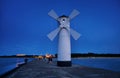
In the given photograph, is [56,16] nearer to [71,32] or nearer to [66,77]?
[71,32]

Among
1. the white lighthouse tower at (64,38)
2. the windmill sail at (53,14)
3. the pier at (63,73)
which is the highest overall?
the windmill sail at (53,14)

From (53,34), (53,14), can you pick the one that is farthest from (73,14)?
(53,34)

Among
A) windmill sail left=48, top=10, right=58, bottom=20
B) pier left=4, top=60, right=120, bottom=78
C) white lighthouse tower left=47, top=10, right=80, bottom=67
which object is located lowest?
pier left=4, top=60, right=120, bottom=78

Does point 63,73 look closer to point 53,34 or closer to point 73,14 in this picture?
point 53,34

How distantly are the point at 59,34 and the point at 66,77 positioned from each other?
15.2m

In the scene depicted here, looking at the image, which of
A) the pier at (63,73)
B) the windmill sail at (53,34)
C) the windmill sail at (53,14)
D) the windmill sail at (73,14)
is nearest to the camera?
the pier at (63,73)

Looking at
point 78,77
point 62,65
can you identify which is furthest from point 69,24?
point 78,77

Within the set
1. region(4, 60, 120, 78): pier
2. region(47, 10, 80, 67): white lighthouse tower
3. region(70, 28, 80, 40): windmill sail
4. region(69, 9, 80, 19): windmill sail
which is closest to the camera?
region(4, 60, 120, 78): pier

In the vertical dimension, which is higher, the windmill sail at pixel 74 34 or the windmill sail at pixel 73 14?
the windmill sail at pixel 73 14

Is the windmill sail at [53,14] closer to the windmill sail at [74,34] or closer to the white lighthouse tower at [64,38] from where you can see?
the white lighthouse tower at [64,38]

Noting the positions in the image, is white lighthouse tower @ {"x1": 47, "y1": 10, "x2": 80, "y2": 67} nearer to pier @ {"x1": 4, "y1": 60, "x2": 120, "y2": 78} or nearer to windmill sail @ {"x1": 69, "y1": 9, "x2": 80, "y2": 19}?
windmill sail @ {"x1": 69, "y1": 9, "x2": 80, "y2": 19}

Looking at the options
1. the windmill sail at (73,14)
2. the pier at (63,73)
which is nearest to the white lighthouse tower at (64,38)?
the windmill sail at (73,14)

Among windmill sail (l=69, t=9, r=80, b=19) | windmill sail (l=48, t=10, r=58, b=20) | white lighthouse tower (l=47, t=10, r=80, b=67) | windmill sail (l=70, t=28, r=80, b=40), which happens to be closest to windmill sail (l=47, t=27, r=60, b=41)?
white lighthouse tower (l=47, t=10, r=80, b=67)

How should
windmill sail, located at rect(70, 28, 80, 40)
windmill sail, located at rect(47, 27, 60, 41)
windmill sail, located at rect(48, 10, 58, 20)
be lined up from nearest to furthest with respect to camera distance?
windmill sail, located at rect(47, 27, 60, 41) → windmill sail, located at rect(70, 28, 80, 40) → windmill sail, located at rect(48, 10, 58, 20)
